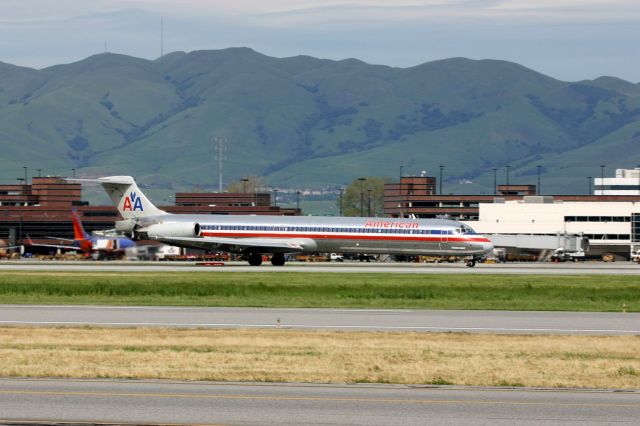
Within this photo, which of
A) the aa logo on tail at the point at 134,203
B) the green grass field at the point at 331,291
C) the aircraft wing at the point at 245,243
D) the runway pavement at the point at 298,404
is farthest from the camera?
the aa logo on tail at the point at 134,203

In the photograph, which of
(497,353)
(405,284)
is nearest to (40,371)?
(497,353)

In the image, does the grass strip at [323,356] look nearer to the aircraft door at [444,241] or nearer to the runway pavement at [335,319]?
the runway pavement at [335,319]

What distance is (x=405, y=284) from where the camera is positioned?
59.6 meters

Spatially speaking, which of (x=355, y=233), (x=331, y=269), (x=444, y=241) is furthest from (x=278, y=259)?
(x=444, y=241)

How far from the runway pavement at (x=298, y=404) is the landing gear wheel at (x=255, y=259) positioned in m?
68.5

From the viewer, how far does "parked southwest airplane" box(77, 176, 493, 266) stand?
89.3 m

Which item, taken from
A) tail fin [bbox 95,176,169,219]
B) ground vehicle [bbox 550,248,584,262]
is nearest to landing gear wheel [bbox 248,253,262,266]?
tail fin [bbox 95,176,169,219]

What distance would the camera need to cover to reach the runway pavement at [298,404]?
773 inches

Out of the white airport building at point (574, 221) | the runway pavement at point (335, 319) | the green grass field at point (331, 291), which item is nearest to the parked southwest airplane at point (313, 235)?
the green grass field at point (331, 291)

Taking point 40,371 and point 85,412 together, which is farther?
point 40,371

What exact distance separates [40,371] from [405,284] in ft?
118

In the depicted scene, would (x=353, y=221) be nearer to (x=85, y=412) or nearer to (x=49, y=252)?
(x=85, y=412)

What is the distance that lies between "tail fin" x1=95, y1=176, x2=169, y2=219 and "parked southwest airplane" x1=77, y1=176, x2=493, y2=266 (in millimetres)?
2214

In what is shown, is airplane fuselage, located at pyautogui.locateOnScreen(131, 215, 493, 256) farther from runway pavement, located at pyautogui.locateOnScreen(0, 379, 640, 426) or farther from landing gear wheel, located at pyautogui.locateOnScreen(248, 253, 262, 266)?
runway pavement, located at pyautogui.locateOnScreen(0, 379, 640, 426)
